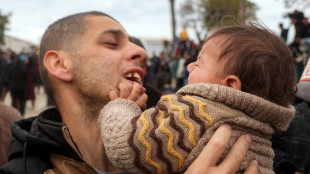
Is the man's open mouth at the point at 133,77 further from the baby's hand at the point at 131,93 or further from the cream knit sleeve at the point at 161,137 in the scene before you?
the cream knit sleeve at the point at 161,137

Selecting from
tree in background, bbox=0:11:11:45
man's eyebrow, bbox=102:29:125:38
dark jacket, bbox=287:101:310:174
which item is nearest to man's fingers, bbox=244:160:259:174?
man's eyebrow, bbox=102:29:125:38

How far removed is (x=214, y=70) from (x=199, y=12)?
30.0 m

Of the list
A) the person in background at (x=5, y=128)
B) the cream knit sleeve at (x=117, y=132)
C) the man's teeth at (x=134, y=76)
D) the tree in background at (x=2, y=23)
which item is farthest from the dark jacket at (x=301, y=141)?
the tree in background at (x=2, y=23)

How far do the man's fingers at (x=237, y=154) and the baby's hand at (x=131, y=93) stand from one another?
0.66 m

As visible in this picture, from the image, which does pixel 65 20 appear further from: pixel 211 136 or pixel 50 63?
pixel 211 136

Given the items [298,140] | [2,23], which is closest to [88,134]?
[298,140]

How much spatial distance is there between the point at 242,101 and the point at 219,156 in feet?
0.92

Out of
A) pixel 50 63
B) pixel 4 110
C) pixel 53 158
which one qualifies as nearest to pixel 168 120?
pixel 53 158

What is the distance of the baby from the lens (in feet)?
5.51

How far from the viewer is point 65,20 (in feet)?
9.18

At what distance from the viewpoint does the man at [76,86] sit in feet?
6.83

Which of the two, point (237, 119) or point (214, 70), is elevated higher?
point (214, 70)

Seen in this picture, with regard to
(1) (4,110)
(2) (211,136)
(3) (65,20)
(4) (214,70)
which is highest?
(3) (65,20)

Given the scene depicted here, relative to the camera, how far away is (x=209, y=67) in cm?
192
